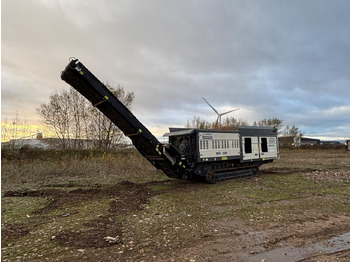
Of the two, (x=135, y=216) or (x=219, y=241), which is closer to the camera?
(x=219, y=241)

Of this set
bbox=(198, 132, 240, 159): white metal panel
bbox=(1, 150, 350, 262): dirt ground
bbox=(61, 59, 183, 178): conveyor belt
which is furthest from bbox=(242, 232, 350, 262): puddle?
bbox=(198, 132, 240, 159): white metal panel

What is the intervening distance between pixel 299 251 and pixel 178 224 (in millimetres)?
2521

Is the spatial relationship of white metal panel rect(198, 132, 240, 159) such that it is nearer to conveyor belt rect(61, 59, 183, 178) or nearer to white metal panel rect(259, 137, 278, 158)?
conveyor belt rect(61, 59, 183, 178)

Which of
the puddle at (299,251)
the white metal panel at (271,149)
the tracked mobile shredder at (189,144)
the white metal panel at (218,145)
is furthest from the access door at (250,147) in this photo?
the puddle at (299,251)

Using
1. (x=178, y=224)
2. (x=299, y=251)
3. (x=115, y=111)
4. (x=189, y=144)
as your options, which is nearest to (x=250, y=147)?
(x=189, y=144)

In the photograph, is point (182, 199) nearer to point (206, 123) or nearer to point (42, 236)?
point (42, 236)

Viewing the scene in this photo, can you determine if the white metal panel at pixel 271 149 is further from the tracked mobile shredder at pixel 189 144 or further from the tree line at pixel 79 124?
the tree line at pixel 79 124

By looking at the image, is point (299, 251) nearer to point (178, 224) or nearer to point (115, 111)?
point (178, 224)

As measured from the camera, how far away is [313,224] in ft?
19.2

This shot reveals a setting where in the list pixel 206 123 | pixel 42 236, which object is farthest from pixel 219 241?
pixel 206 123

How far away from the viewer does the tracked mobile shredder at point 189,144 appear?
8266 mm

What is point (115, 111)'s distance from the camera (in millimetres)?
8781

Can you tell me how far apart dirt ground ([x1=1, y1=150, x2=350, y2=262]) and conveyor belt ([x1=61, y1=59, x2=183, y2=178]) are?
1309 millimetres

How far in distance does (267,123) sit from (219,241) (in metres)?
58.4
